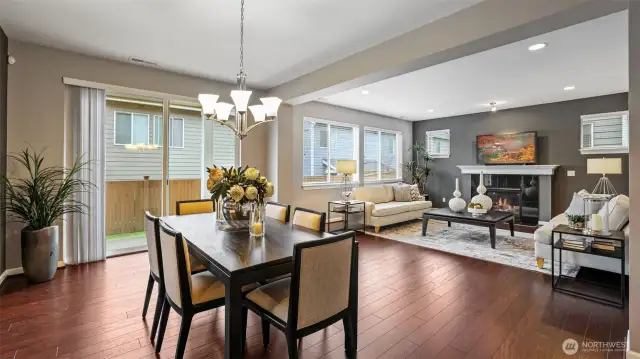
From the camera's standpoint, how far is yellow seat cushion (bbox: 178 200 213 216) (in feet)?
11.5

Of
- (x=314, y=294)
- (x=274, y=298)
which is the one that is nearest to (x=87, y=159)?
(x=274, y=298)

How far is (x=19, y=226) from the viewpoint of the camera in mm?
3459

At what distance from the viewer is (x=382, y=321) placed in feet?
8.16

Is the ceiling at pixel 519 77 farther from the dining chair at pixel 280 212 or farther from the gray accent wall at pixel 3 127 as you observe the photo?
the gray accent wall at pixel 3 127

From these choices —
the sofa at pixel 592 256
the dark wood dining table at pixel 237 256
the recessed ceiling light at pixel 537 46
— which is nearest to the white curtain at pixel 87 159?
the dark wood dining table at pixel 237 256

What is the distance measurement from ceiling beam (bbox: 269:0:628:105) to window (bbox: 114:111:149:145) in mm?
2732

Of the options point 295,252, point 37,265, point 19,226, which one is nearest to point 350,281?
point 295,252

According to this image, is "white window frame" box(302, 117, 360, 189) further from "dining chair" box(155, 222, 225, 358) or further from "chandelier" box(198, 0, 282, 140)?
"dining chair" box(155, 222, 225, 358)

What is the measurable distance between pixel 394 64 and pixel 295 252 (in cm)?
250

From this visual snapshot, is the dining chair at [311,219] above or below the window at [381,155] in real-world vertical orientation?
below

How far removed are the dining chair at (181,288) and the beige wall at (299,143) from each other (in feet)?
10.5

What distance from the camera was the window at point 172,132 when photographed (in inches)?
177

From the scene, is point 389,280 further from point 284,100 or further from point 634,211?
point 284,100

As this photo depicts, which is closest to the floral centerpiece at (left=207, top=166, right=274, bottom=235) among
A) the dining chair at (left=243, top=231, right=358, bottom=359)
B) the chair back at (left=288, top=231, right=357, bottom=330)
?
the dining chair at (left=243, top=231, right=358, bottom=359)
